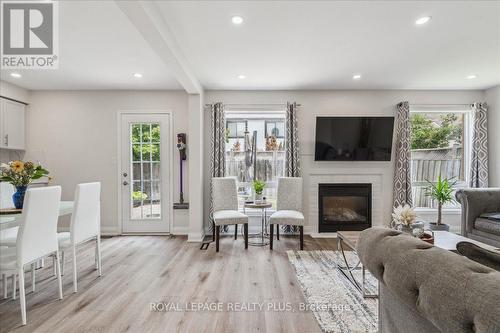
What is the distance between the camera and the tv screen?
4555 mm

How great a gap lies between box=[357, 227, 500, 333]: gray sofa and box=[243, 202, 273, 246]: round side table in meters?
2.78

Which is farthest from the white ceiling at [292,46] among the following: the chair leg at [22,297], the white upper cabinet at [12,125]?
the chair leg at [22,297]

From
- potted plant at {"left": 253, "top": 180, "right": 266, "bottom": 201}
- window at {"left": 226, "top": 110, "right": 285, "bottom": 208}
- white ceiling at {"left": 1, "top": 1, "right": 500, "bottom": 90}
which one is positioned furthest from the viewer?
window at {"left": 226, "top": 110, "right": 285, "bottom": 208}

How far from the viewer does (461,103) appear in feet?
15.5

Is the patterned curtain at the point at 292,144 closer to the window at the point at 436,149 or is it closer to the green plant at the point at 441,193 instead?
the window at the point at 436,149

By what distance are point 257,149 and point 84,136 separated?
3095 mm

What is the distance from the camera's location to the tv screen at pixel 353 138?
4.55m

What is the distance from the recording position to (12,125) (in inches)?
172

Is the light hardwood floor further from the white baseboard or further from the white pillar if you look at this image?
the white baseboard

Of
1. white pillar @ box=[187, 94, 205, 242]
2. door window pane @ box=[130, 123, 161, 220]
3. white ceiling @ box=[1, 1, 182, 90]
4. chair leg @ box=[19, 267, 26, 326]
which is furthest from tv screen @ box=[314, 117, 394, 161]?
chair leg @ box=[19, 267, 26, 326]

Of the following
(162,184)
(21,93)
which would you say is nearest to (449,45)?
(162,184)

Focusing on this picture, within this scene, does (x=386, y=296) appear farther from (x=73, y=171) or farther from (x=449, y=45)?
(x=73, y=171)

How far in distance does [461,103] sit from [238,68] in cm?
407

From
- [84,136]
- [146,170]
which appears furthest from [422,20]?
[84,136]
